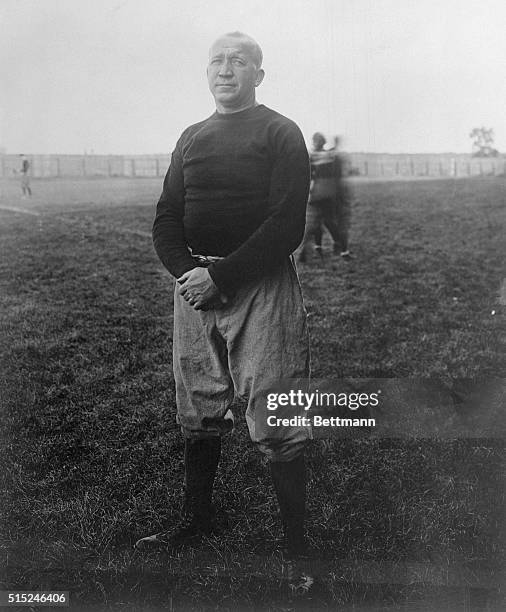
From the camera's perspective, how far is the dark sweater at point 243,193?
5.54ft

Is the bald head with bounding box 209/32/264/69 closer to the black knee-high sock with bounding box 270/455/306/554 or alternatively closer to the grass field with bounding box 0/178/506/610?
the grass field with bounding box 0/178/506/610

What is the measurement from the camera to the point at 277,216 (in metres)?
1.69

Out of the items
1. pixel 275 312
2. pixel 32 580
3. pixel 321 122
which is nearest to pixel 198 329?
pixel 275 312

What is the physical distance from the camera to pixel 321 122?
7.84 feet

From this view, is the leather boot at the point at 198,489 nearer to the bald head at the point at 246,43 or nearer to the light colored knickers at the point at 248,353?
the light colored knickers at the point at 248,353

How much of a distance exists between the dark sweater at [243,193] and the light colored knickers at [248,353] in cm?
8

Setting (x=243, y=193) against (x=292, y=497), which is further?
(x=292, y=497)

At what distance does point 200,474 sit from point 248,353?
1.62 feet

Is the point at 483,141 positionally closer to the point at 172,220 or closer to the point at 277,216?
the point at 277,216

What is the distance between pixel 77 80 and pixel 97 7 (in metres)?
0.28

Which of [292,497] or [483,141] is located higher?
[483,141]

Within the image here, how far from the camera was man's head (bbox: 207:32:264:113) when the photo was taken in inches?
68.0

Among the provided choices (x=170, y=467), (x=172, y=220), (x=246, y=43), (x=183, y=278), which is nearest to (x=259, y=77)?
(x=246, y=43)

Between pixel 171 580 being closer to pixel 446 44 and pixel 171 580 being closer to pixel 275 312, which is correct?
pixel 275 312
